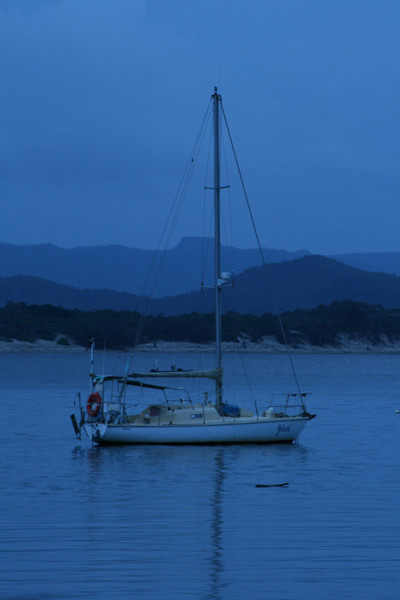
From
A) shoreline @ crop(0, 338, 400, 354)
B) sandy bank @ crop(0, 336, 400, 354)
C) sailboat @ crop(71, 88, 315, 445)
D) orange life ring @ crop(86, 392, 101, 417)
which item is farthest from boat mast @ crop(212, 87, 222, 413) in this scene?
sandy bank @ crop(0, 336, 400, 354)

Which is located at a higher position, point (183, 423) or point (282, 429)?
point (183, 423)

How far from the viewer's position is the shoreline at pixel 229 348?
5561 inches

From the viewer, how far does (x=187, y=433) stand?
34.0m

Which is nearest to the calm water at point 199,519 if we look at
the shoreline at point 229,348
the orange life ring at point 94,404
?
the orange life ring at point 94,404

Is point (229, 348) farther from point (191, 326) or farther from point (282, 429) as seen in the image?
point (282, 429)

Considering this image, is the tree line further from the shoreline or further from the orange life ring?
the orange life ring

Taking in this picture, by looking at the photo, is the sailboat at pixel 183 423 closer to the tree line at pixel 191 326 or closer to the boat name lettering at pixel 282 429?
the boat name lettering at pixel 282 429

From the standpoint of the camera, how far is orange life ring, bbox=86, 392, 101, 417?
35062 millimetres

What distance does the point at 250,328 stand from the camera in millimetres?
154250

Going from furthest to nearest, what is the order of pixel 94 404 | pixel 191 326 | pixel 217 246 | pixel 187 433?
pixel 191 326 → pixel 217 246 → pixel 94 404 → pixel 187 433

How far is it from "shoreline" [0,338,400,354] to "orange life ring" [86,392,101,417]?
9021cm

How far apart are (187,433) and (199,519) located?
12.9 m

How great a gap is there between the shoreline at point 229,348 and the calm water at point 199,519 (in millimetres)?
91903

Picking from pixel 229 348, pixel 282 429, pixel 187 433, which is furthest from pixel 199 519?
pixel 229 348
